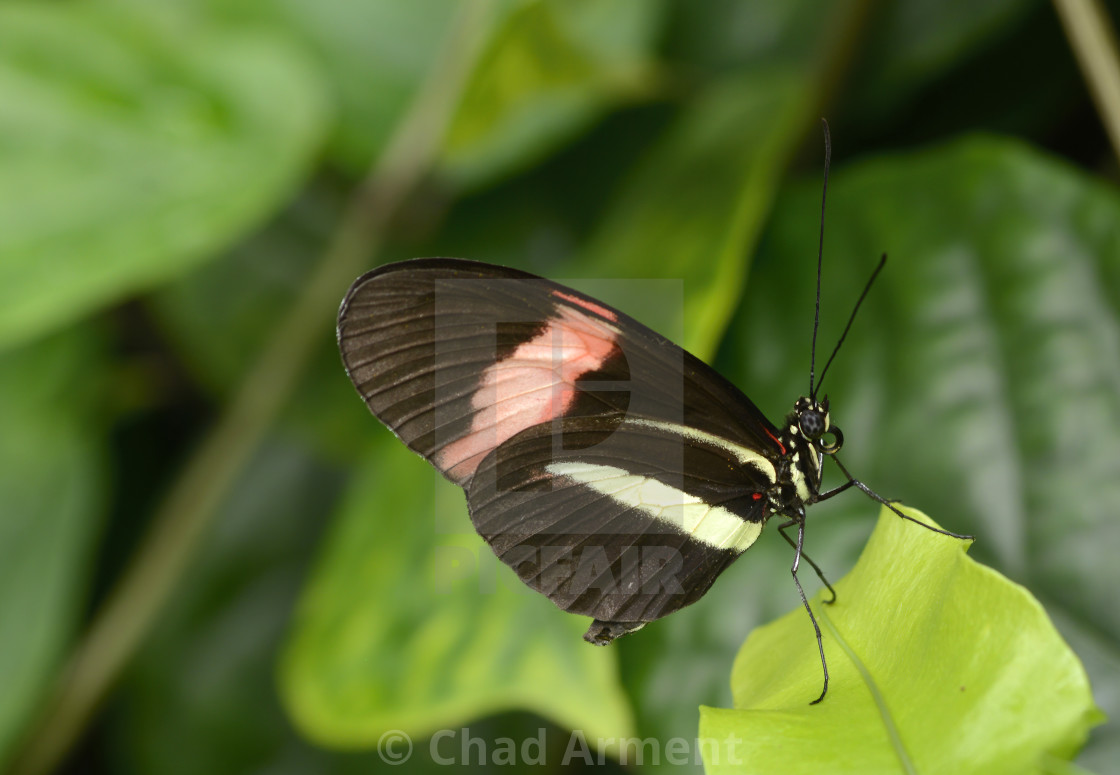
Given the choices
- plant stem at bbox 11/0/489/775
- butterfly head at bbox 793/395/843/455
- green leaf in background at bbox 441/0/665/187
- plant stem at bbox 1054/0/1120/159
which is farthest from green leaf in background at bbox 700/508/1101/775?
plant stem at bbox 11/0/489/775

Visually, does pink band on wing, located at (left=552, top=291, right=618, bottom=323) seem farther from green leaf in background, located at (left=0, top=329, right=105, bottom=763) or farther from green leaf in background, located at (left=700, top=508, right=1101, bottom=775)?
green leaf in background, located at (left=0, top=329, right=105, bottom=763)

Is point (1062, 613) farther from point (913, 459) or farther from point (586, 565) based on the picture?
point (586, 565)

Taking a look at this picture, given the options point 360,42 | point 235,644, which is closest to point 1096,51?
point 360,42

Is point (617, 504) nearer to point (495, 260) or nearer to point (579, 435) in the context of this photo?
point (579, 435)

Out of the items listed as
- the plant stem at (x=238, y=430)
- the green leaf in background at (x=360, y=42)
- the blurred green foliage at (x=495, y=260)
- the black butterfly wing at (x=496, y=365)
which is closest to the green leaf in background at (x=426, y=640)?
the blurred green foliage at (x=495, y=260)

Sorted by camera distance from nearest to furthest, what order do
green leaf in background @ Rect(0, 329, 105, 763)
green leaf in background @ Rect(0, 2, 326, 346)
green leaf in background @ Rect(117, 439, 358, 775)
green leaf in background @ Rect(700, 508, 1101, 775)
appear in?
green leaf in background @ Rect(700, 508, 1101, 775) < green leaf in background @ Rect(0, 2, 326, 346) < green leaf in background @ Rect(0, 329, 105, 763) < green leaf in background @ Rect(117, 439, 358, 775)

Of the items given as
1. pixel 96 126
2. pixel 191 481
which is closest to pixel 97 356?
pixel 191 481
